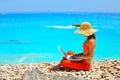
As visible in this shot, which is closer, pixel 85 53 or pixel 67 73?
pixel 67 73

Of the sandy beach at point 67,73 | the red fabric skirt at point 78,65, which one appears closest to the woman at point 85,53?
the red fabric skirt at point 78,65

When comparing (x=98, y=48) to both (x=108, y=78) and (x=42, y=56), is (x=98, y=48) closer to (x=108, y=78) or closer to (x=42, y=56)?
(x=42, y=56)

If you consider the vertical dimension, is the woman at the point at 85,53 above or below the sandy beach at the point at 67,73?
above

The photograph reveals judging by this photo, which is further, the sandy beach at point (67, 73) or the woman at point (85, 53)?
the woman at point (85, 53)

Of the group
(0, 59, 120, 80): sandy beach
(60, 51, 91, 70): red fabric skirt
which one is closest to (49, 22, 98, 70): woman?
(60, 51, 91, 70): red fabric skirt

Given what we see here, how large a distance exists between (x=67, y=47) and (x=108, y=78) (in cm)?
1066

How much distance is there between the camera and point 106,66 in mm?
8562

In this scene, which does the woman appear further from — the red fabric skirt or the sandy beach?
the sandy beach

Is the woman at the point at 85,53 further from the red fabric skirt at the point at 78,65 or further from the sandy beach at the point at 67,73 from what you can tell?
the sandy beach at the point at 67,73

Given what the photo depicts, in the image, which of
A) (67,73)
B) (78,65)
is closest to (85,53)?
(78,65)

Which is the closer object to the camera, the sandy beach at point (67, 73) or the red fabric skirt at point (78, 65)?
the sandy beach at point (67, 73)

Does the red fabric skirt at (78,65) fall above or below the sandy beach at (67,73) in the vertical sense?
above

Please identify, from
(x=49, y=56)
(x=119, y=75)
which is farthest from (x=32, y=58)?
(x=119, y=75)

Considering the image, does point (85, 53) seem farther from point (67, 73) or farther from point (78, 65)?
point (67, 73)
